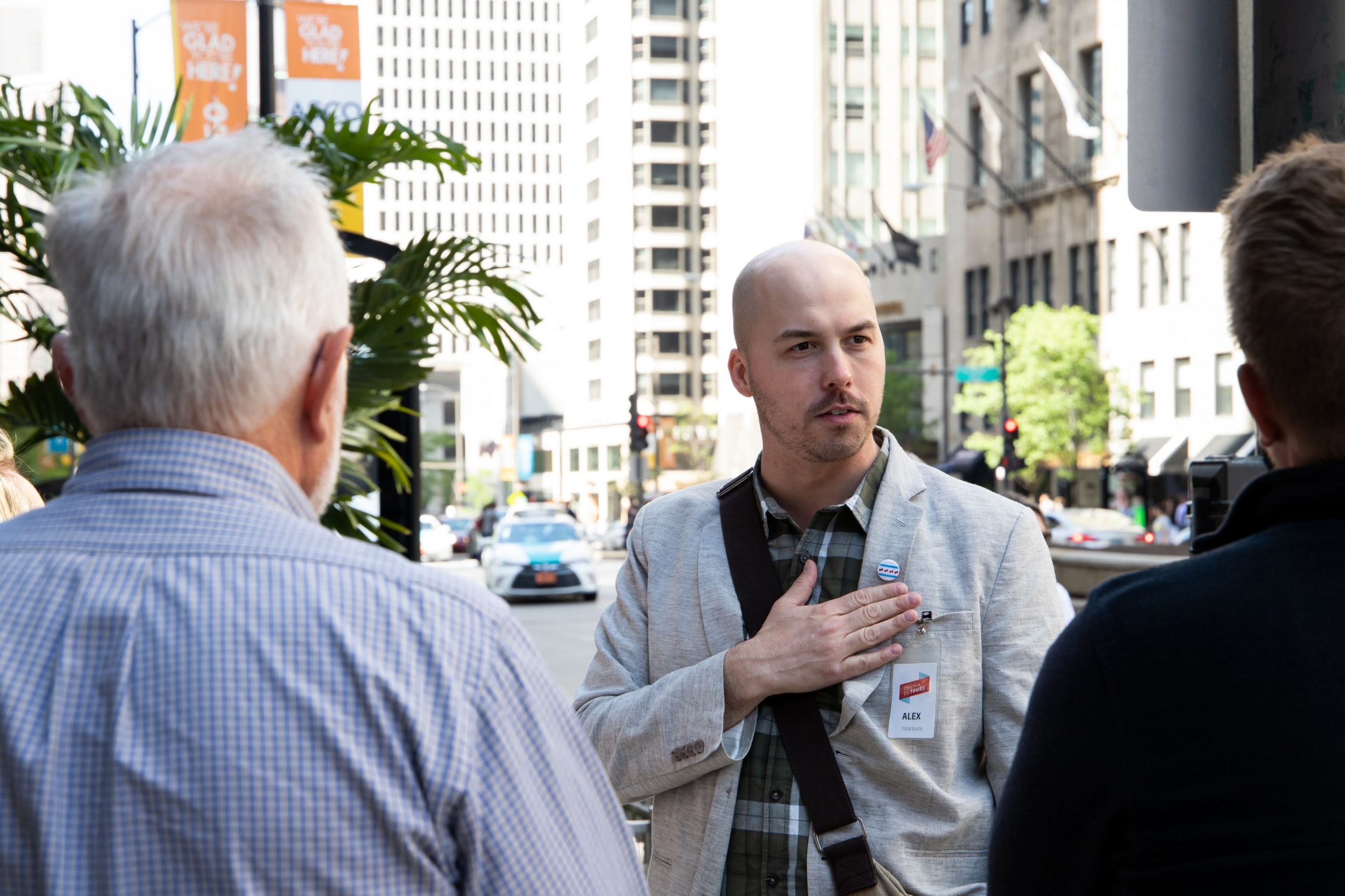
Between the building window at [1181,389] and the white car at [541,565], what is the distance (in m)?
26.9

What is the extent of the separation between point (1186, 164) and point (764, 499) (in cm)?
129

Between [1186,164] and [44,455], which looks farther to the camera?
[44,455]

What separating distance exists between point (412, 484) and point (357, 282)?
5.21 ft

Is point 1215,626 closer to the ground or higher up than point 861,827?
higher up

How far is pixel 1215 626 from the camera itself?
56.2 inches

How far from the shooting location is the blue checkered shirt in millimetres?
1356

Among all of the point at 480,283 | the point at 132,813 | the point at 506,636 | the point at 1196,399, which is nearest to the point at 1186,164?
the point at 506,636

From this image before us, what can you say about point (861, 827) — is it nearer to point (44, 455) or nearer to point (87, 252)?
point (87, 252)

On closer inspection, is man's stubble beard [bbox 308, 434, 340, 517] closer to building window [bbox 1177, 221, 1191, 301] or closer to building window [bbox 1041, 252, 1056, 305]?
building window [bbox 1177, 221, 1191, 301]

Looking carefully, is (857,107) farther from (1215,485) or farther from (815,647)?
(815,647)

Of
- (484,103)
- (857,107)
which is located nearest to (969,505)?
(857,107)

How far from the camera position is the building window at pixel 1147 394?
4853 cm

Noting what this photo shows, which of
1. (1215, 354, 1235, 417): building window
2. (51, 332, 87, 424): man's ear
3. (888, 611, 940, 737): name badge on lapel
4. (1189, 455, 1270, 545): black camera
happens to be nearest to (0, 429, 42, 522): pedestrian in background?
(51, 332, 87, 424): man's ear

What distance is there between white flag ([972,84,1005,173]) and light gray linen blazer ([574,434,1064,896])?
49913 mm
